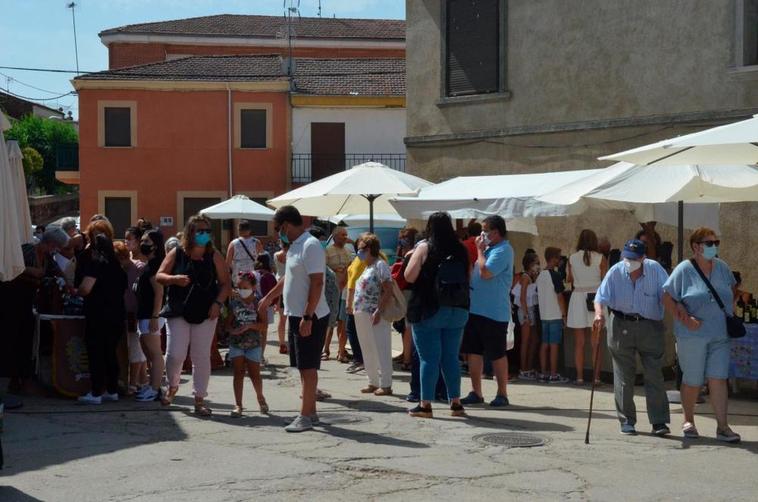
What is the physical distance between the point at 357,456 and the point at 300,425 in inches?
50.6

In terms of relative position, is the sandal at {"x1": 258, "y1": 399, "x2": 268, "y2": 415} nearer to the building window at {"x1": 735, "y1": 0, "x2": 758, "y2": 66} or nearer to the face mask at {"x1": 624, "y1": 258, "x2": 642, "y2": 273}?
the face mask at {"x1": 624, "y1": 258, "x2": 642, "y2": 273}

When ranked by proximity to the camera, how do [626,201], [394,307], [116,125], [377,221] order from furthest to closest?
[116,125], [377,221], [626,201], [394,307]

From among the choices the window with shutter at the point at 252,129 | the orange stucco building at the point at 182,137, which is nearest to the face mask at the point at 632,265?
the orange stucco building at the point at 182,137

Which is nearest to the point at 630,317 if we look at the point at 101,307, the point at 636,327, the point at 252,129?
the point at 636,327

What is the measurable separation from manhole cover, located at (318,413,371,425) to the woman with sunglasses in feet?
3.56

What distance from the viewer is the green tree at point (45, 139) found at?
230 feet

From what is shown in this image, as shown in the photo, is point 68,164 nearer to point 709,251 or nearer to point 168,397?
point 168,397

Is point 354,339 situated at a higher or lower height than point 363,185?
lower

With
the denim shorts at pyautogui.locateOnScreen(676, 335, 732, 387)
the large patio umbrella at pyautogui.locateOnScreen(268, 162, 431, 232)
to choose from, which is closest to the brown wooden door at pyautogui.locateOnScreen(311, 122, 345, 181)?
the large patio umbrella at pyautogui.locateOnScreen(268, 162, 431, 232)

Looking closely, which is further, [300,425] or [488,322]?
[488,322]

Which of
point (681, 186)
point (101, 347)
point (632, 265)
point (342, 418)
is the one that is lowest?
point (342, 418)

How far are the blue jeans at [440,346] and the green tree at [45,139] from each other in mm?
61551

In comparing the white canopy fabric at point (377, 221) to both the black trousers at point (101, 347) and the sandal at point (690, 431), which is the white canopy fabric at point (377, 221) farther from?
the sandal at point (690, 431)

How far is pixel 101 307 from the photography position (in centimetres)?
1155
